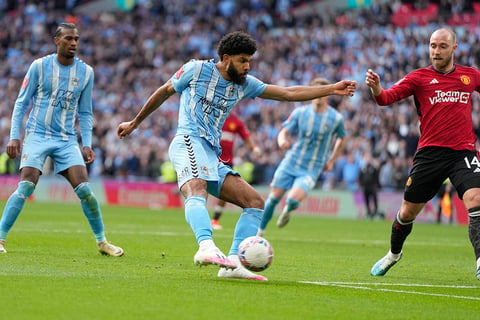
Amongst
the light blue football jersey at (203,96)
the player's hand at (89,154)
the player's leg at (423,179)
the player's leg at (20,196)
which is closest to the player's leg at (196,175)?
the light blue football jersey at (203,96)

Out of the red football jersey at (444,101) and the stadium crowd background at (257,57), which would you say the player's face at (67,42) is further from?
the stadium crowd background at (257,57)

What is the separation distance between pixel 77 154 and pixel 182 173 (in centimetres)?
299

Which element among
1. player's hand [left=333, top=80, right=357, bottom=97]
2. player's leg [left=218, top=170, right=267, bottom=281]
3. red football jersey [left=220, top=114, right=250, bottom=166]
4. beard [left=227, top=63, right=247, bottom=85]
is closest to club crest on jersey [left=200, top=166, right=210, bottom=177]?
player's leg [left=218, top=170, right=267, bottom=281]

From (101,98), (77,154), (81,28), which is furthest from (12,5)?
(77,154)

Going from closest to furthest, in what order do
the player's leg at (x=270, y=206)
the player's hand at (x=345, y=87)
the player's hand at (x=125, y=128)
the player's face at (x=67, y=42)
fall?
the player's hand at (x=345, y=87)
the player's hand at (x=125, y=128)
the player's face at (x=67, y=42)
the player's leg at (x=270, y=206)

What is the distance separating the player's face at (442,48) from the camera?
964 centimetres

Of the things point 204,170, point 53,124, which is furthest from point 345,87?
point 53,124

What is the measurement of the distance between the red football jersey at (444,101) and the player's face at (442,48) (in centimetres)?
13

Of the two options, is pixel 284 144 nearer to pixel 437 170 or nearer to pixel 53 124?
pixel 53 124

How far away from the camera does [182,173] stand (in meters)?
8.69

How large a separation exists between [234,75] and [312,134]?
784 centimetres

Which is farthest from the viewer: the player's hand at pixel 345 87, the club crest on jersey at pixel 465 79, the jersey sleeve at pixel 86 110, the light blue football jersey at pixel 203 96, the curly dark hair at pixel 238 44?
the jersey sleeve at pixel 86 110

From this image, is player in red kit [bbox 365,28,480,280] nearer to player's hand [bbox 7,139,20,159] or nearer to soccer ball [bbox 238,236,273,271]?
soccer ball [bbox 238,236,273,271]

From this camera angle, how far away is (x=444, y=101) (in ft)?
31.9
